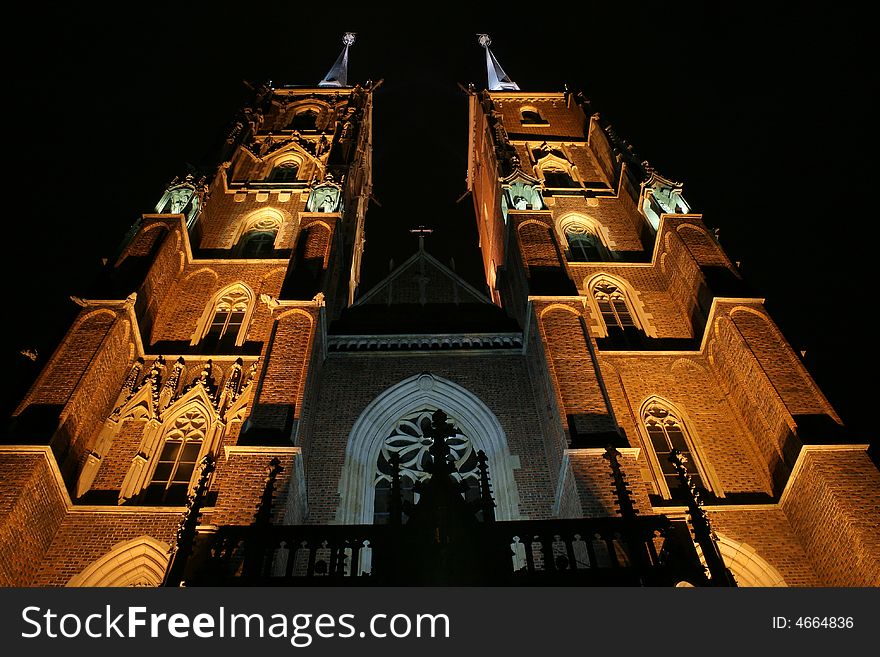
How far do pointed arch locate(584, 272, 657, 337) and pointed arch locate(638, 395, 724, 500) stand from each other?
9.06 feet

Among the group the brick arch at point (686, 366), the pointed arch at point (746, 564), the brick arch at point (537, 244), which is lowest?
the pointed arch at point (746, 564)

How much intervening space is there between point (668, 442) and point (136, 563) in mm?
9968

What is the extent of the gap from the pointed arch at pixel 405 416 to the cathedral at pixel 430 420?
1.9 inches

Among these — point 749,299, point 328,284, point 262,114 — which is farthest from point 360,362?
point 262,114

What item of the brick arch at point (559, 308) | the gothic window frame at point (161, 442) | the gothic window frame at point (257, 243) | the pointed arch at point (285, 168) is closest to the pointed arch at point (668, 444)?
the brick arch at point (559, 308)

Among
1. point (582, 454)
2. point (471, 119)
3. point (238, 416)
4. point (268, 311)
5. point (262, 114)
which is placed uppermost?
point (471, 119)

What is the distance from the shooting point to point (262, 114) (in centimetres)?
2909

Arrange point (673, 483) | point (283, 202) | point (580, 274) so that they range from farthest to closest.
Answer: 1. point (283, 202)
2. point (580, 274)
3. point (673, 483)

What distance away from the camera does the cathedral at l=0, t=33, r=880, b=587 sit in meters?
9.41

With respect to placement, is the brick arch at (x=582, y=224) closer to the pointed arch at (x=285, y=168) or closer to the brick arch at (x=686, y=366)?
the brick arch at (x=686, y=366)

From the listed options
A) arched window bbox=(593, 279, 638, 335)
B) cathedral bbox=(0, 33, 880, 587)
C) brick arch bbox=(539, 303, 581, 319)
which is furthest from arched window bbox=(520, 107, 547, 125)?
brick arch bbox=(539, 303, 581, 319)

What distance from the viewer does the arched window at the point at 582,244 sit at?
20734 mm

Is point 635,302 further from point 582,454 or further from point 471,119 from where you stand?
point 471,119

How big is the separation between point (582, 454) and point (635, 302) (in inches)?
302
